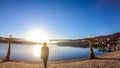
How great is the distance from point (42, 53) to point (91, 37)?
11177 millimetres

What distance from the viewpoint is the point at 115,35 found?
64.9 meters

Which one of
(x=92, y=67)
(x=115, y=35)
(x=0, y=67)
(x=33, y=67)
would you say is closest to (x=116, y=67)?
(x=92, y=67)

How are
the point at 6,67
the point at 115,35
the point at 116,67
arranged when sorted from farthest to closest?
the point at 115,35
the point at 6,67
the point at 116,67

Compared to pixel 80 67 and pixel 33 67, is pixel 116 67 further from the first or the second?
pixel 33 67

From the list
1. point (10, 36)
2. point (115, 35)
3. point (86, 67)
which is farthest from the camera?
point (115, 35)

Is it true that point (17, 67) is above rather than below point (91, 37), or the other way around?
below

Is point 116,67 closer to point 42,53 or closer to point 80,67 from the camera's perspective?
point 80,67

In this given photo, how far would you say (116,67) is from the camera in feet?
41.9

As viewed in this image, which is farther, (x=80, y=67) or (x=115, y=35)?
(x=115, y=35)

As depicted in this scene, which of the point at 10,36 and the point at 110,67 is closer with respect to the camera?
the point at 110,67

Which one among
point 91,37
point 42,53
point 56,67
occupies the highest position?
point 91,37

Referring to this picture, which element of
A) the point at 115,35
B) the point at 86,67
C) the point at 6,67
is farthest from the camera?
the point at 115,35

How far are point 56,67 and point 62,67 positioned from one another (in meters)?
0.55

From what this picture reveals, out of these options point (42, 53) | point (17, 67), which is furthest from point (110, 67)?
point (17, 67)
